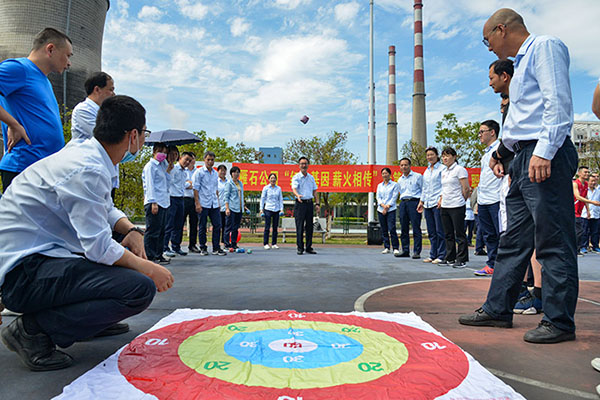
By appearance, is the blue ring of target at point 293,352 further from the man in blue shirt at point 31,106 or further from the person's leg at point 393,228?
the person's leg at point 393,228

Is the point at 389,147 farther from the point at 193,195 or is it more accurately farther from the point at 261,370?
the point at 261,370

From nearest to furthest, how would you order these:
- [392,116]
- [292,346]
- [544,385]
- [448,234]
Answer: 1. [544,385]
2. [292,346]
3. [448,234]
4. [392,116]

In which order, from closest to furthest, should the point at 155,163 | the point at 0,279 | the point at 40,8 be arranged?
the point at 0,279, the point at 155,163, the point at 40,8

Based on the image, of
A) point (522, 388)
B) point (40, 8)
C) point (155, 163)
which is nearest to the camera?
point (522, 388)

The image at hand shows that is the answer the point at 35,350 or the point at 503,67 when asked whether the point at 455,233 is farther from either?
the point at 35,350

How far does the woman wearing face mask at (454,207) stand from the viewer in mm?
5742

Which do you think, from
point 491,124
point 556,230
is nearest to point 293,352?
point 556,230

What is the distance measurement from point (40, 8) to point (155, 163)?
2881 centimetres

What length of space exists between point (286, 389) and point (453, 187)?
201 inches

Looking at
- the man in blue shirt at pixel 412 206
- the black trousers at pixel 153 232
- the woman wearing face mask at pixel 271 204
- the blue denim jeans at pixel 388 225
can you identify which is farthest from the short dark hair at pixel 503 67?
the woman wearing face mask at pixel 271 204

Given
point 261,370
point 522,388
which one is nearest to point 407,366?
point 522,388

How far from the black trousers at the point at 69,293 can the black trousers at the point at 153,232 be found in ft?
12.7

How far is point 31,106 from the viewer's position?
258 centimetres

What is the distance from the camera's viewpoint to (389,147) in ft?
132
